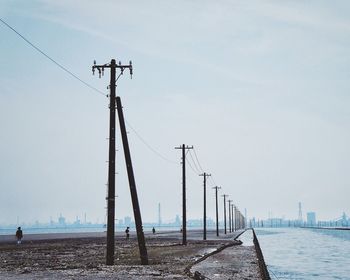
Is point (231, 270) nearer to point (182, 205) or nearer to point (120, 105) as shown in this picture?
point (120, 105)

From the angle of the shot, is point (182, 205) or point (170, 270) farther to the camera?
point (182, 205)

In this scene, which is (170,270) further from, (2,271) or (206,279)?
(2,271)

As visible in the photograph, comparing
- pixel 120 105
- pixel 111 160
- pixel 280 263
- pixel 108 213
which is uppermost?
pixel 120 105

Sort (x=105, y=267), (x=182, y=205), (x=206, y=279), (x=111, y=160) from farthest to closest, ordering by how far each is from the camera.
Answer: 1. (x=182, y=205)
2. (x=111, y=160)
3. (x=105, y=267)
4. (x=206, y=279)

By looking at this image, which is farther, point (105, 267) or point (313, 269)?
point (313, 269)

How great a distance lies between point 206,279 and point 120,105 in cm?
1039

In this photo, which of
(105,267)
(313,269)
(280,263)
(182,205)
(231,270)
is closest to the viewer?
(231,270)

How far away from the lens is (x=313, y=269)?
31.4m

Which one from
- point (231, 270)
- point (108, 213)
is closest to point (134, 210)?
point (108, 213)

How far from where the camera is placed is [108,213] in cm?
2098

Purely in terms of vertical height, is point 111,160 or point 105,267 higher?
point 111,160

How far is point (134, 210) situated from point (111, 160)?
2676 millimetres

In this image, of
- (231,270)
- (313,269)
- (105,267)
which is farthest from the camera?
(313,269)

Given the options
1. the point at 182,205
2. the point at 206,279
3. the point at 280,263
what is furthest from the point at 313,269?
the point at 206,279
